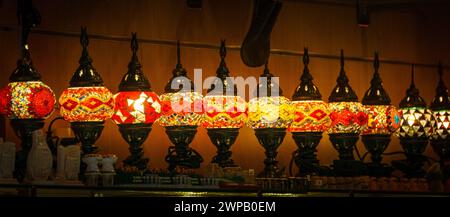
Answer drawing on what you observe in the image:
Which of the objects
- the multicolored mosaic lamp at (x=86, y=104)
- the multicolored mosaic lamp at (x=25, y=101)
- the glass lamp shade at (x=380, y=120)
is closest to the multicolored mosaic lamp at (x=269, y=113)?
the glass lamp shade at (x=380, y=120)

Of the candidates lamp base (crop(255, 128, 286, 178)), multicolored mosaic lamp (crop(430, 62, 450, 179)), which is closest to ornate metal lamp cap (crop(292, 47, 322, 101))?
lamp base (crop(255, 128, 286, 178))

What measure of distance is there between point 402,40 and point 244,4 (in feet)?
5.37

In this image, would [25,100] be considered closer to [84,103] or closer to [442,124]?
[84,103]

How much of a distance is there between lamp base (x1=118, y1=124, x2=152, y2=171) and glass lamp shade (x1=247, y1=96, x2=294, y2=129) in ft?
2.60

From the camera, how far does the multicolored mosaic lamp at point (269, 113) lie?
23.8ft

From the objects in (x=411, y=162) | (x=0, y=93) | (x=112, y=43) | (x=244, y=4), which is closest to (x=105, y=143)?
(x=112, y=43)

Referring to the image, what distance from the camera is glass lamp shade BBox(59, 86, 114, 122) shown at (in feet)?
21.4

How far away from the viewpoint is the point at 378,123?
7824 mm

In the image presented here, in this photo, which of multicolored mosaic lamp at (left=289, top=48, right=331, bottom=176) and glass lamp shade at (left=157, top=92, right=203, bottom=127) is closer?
glass lamp shade at (left=157, top=92, right=203, bottom=127)

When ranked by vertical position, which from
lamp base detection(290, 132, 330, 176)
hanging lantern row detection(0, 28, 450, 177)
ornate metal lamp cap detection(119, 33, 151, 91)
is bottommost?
lamp base detection(290, 132, 330, 176)

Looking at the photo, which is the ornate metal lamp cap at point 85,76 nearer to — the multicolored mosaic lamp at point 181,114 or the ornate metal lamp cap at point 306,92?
the multicolored mosaic lamp at point 181,114

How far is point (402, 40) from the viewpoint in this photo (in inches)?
363

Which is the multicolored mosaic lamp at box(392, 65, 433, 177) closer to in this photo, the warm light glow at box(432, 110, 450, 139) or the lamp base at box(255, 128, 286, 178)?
the warm light glow at box(432, 110, 450, 139)

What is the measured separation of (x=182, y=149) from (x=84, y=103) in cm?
85
